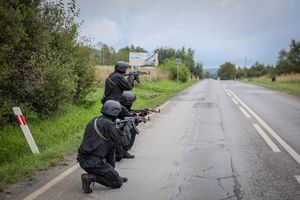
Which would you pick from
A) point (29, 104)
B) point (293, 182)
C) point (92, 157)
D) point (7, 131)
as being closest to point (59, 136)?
point (7, 131)

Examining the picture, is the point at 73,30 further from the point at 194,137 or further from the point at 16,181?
the point at 16,181

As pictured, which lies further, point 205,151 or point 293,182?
point 205,151

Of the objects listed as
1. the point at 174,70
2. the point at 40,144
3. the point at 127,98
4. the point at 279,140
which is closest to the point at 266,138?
the point at 279,140

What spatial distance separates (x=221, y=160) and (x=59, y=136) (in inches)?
184

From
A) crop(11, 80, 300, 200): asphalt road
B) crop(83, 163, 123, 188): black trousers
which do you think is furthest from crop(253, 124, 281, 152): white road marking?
crop(83, 163, 123, 188): black trousers

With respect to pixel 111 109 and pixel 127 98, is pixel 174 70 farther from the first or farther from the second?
pixel 111 109

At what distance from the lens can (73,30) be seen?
17016 mm

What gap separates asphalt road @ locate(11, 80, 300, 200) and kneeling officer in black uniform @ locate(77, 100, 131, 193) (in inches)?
7.3

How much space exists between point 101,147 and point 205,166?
8.52 ft

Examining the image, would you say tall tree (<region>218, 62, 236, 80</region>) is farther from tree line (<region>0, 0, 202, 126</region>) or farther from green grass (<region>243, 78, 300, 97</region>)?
tree line (<region>0, 0, 202, 126</region>)

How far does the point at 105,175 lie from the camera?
7020 mm

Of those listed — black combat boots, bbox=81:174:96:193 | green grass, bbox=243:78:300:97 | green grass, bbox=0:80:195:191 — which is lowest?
green grass, bbox=243:78:300:97

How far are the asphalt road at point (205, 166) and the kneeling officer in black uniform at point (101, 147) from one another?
0.19 metres

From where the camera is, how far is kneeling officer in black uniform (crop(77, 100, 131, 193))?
6867 mm
